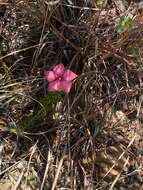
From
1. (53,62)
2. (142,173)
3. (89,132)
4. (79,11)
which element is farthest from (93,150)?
(79,11)

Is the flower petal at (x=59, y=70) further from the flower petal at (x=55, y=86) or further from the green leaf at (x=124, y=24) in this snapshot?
the green leaf at (x=124, y=24)

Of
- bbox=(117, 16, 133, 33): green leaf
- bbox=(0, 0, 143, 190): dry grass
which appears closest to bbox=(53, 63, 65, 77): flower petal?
bbox=(0, 0, 143, 190): dry grass

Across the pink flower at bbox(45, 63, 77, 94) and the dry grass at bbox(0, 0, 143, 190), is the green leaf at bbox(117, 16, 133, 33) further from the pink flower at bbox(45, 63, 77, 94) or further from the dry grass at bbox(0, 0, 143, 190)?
the pink flower at bbox(45, 63, 77, 94)

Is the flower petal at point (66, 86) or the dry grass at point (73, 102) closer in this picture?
the flower petal at point (66, 86)

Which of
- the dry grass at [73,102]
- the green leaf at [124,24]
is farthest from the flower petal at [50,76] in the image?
the green leaf at [124,24]

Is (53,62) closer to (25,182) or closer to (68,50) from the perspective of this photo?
(68,50)

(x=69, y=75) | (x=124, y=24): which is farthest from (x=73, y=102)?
(x=124, y=24)
